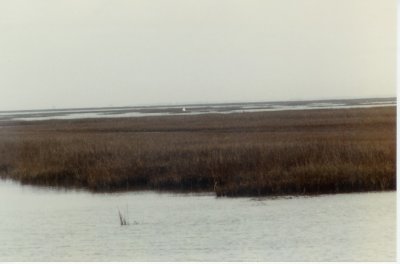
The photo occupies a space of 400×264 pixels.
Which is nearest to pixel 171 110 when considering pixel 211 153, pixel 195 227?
pixel 211 153

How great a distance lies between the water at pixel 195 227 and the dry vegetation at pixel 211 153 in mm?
65

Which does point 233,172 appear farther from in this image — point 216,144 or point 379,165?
point 379,165

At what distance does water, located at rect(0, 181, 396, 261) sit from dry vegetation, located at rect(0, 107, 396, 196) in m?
0.07

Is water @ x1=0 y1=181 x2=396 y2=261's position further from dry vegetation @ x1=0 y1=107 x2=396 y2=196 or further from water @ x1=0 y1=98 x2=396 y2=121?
water @ x1=0 y1=98 x2=396 y2=121

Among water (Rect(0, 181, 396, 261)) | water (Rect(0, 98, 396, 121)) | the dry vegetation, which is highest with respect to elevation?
water (Rect(0, 98, 396, 121))

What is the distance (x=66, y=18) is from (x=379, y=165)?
166 cm

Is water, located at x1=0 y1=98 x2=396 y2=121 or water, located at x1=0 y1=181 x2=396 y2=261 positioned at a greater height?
water, located at x1=0 y1=98 x2=396 y2=121

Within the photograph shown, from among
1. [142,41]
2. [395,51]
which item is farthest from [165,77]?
[395,51]

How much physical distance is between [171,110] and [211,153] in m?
0.29

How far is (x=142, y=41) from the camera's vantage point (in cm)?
289

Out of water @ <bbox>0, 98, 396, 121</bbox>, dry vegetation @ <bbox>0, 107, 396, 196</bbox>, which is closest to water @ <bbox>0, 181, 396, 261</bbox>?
dry vegetation @ <bbox>0, 107, 396, 196</bbox>

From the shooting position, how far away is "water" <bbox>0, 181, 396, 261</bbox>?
2.84 meters

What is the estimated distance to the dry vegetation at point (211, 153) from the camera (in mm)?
2824

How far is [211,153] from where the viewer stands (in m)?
2.84
